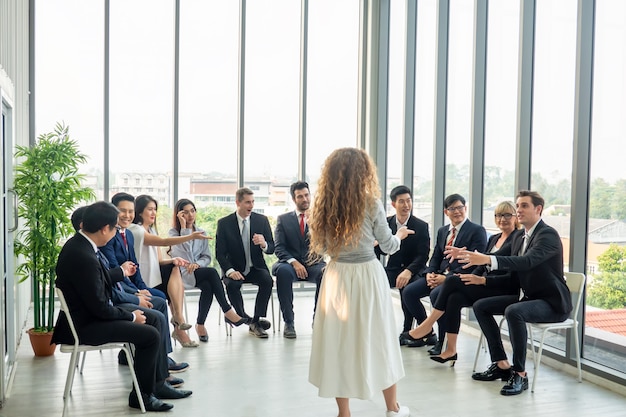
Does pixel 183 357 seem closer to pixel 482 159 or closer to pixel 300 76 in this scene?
pixel 482 159

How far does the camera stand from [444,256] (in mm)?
5484

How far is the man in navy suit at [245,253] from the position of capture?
5.80 metres

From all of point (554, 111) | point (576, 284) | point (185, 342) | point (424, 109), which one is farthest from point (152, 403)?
point (424, 109)

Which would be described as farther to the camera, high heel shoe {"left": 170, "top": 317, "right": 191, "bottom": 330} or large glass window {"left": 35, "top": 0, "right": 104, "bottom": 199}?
large glass window {"left": 35, "top": 0, "right": 104, "bottom": 199}

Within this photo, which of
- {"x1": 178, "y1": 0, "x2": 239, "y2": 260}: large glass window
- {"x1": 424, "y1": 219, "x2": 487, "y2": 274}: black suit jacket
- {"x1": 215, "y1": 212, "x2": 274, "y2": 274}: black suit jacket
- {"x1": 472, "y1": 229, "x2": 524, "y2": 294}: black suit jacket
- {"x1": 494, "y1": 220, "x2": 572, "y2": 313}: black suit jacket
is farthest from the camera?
{"x1": 178, "y1": 0, "x2": 239, "y2": 260}: large glass window

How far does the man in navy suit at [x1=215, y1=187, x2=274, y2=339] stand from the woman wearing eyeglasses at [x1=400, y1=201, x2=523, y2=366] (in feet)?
5.44

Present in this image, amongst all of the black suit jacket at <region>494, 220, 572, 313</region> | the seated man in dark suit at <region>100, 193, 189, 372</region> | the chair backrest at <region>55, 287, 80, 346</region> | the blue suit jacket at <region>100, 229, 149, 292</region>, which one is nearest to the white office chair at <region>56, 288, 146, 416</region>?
the chair backrest at <region>55, 287, 80, 346</region>

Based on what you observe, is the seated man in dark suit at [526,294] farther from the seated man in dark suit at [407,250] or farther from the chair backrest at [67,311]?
the chair backrest at [67,311]

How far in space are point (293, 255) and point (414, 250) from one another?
117 cm

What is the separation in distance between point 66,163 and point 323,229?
245 centimetres

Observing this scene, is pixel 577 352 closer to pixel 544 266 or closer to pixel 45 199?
pixel 544 266

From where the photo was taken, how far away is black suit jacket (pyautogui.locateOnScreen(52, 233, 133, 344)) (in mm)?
3461

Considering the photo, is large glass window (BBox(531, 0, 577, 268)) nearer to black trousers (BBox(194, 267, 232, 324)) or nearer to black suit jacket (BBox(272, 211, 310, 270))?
black suit jacket (BBox(272, 211, 310, 270))

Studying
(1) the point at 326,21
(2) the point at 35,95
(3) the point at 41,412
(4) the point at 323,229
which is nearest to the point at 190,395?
(3) the point at 41,412
